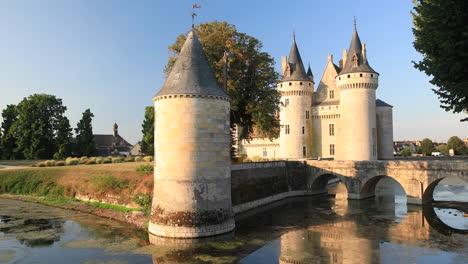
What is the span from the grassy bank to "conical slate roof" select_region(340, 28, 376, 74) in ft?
84.9

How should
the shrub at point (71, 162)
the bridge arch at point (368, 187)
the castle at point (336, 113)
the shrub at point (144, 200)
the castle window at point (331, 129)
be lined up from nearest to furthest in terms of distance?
the shrub at point (144, 200) → the bridge arch at point (368, 187) → the shrub at point (71, 162) → the castle at point (336, 113) → the castle window at point (331, 129)

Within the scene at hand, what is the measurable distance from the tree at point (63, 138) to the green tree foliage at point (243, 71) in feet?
81.8

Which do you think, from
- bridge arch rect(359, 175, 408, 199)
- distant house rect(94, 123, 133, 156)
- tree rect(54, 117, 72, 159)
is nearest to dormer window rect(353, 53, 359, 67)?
bridge arch rect(359, 175, 408, 199)

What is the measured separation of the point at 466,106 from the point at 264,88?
15.1 metres

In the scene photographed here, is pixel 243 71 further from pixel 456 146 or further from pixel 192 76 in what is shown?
pixel 456 146

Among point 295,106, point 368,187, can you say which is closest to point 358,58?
point 295,106

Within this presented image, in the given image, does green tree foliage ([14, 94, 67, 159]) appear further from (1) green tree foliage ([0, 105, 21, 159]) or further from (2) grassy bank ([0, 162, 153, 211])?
(2) grassy bank ([0, 162, 153, 211])

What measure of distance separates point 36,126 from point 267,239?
39.3 meters

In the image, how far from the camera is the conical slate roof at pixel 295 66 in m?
42.7

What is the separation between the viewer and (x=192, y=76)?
16172 millimetres

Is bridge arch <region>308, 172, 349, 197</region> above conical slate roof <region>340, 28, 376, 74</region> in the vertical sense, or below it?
below

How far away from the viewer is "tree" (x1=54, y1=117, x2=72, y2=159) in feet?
143

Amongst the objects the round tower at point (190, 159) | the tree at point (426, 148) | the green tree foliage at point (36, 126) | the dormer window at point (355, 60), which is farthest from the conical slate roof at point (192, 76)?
the tree at point (426, 148)

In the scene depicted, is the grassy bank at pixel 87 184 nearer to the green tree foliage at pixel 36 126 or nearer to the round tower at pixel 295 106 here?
the green tree foliage at pixel 36 126
